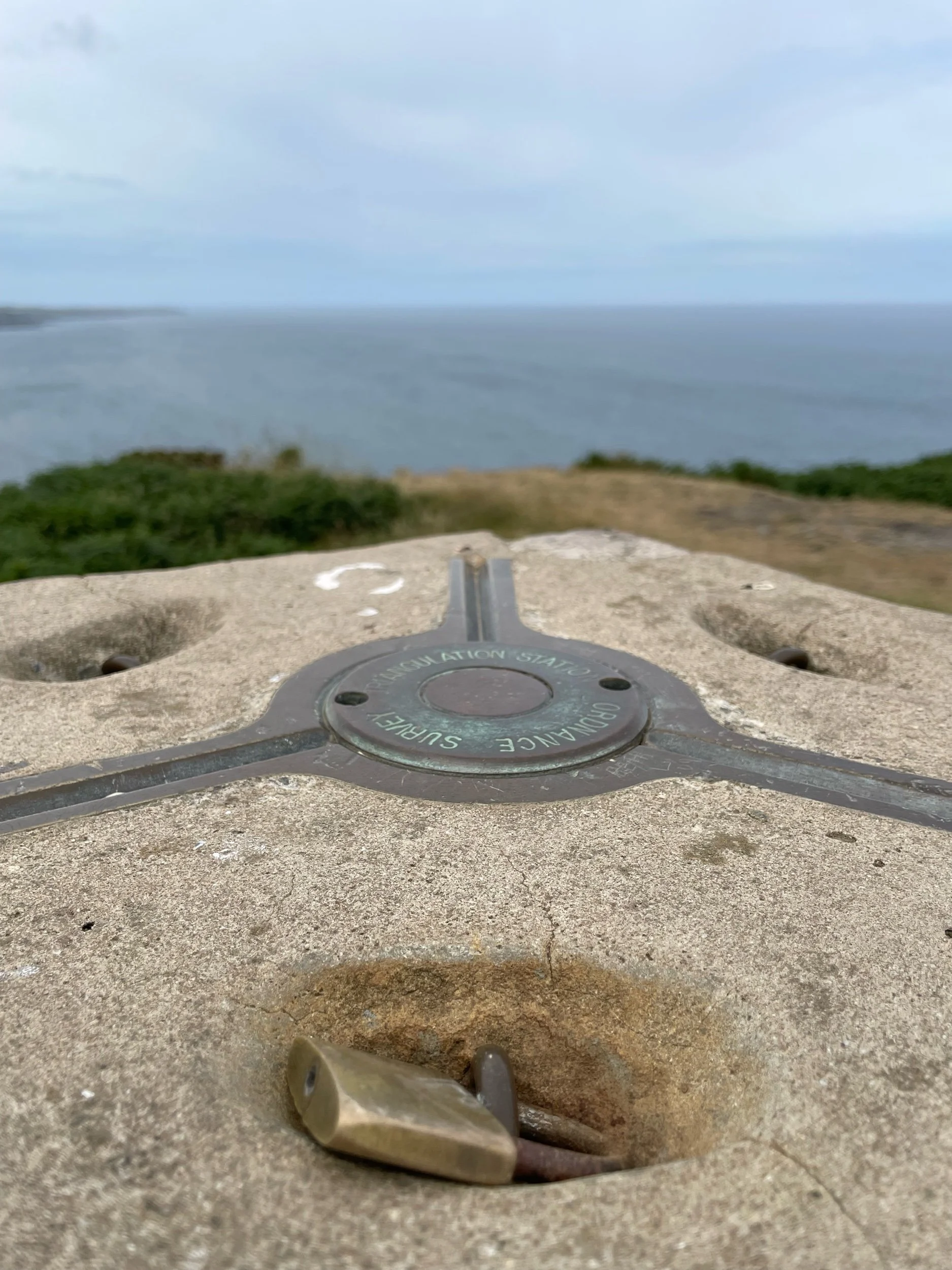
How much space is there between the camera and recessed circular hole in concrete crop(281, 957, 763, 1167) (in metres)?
1.57

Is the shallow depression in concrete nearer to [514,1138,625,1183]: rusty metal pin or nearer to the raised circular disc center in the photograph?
the raised circular disc center

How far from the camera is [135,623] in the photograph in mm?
3551

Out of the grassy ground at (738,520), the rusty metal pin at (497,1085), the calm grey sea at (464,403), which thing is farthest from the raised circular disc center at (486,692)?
the calm grey sea at (464,403)

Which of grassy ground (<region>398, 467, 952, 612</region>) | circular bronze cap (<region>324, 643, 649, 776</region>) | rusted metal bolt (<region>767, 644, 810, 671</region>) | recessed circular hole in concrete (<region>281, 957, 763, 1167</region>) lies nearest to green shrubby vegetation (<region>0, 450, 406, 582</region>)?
grassy ground (<region>398, 467, 952, 612</region>)

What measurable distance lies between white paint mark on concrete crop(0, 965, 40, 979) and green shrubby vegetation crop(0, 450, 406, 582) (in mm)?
4244

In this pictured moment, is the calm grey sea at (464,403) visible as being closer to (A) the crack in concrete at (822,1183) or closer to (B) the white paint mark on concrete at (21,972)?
(B) the white paint mark on concrete at (21,972)

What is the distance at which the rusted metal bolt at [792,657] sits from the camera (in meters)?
3.25

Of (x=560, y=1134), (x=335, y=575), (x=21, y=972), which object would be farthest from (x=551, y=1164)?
(x=335, y=575)

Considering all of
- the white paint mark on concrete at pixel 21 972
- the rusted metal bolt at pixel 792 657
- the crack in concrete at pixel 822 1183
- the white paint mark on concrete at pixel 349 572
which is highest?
the white paint mark on concrete at pixel 349 572

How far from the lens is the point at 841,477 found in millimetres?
11570

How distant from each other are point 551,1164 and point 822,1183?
37 centimetres

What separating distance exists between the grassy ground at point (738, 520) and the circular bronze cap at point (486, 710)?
3927mm

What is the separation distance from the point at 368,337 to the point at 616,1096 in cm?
10997

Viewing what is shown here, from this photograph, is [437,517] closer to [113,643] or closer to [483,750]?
[113,643]
